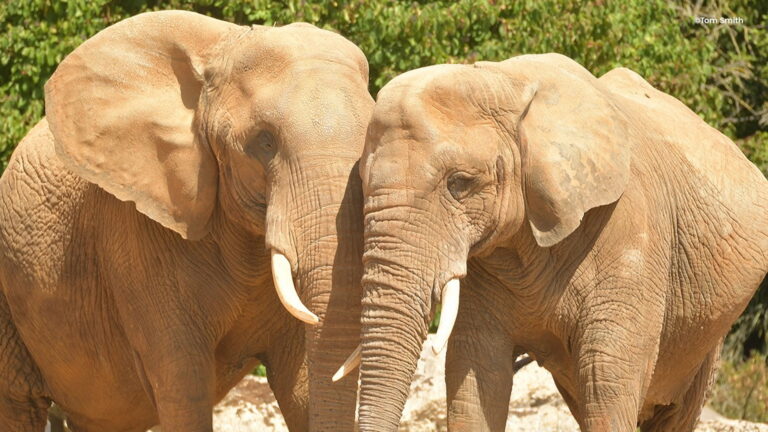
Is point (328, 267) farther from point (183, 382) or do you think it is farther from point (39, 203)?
point (39, 203)

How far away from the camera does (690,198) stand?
29.8 feet

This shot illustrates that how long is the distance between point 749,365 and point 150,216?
6901 millimetres

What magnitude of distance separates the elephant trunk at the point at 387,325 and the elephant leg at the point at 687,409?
2610 millimetres

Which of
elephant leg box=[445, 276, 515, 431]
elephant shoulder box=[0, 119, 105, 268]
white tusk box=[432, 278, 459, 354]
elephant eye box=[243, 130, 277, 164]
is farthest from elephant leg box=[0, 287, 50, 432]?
white tusk box=[432, 278, 459, 354]

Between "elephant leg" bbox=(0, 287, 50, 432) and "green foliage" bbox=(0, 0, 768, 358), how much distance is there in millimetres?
2765

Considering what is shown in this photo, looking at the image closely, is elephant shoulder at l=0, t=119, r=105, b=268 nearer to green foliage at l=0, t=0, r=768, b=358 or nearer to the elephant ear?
the elephant ear

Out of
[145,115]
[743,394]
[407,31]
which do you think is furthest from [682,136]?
[743,394]

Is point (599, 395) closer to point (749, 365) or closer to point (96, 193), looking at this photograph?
point (96, 193)

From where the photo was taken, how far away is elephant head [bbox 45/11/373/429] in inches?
314

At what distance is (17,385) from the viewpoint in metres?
10.2

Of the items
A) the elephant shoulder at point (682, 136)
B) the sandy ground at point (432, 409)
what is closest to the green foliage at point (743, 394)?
the sandy ground at point (432, 409)

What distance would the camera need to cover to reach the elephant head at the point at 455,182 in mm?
7766

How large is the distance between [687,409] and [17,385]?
3433mm

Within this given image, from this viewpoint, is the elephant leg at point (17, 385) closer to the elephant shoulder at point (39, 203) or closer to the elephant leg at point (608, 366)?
the elephant shoulder at point (39, 203)
